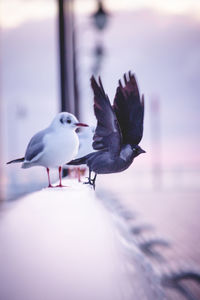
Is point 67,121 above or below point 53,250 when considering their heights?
above

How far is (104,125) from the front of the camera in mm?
442

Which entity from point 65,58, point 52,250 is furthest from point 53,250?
point 65,58

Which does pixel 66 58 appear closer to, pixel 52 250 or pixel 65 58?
pixel 65 58

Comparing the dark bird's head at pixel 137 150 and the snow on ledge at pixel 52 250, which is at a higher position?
the dark bird's head at pixel 137 150

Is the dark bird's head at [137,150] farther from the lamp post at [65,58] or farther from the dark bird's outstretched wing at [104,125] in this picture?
the lamp post at [65,58]

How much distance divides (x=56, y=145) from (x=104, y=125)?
60 mm

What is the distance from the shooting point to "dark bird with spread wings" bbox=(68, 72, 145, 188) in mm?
430

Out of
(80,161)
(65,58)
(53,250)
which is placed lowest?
(53,250)

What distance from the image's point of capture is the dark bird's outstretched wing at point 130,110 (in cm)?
43

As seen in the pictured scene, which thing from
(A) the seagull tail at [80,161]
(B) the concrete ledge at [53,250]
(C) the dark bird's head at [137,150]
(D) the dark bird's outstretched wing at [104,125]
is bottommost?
(B) the concrete ledge at [53,250]

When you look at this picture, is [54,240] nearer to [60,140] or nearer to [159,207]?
[60,140]

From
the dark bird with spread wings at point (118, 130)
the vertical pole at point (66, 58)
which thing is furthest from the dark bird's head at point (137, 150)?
the vertical pole at point (66, 58)

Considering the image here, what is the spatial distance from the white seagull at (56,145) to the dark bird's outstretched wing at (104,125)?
0.02 m

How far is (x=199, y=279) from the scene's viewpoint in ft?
6.39
